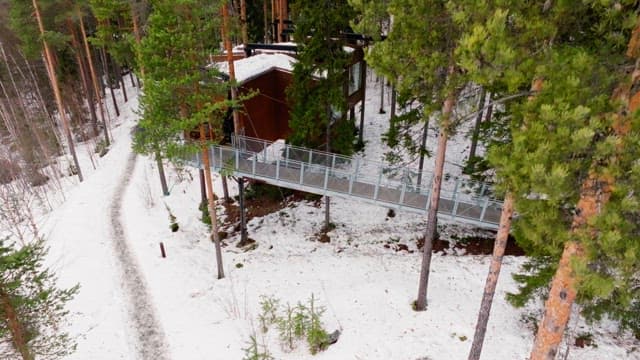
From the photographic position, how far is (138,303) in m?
12.8

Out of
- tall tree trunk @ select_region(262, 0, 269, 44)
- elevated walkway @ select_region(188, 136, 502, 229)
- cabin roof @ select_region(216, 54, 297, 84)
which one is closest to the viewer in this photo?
elevated walkway @ select_region(188, 136, 502, 229)

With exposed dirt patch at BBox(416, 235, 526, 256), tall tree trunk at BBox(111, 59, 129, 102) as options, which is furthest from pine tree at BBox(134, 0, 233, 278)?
tall tree trunk at BBox(111, 59, 129, 102)

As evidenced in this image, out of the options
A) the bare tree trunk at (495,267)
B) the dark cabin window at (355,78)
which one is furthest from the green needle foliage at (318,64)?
the bare tree trunk at (495,267)

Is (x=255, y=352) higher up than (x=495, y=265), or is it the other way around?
(x=495, y=265)

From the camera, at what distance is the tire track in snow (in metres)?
11.1

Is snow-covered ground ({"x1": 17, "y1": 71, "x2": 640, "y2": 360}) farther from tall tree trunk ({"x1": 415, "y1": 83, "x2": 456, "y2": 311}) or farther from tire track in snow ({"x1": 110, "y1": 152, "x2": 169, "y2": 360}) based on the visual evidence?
tall tree trunk ({"x1": 415, "y1": 83, "x2": 456, "y2": 311})

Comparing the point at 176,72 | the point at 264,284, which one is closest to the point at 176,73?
the point at 176,72

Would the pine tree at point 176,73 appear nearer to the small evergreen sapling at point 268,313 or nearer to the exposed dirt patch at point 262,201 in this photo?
the small evergreen sapling at point 268,313

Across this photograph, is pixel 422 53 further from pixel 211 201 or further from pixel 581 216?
pixel 211 201

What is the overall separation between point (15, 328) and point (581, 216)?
1034 centimetres

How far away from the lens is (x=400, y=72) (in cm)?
788

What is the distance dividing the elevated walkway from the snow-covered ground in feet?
6.84

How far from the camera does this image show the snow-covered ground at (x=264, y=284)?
10703 mm

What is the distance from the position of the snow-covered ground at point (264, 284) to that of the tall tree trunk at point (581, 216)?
3.86m
